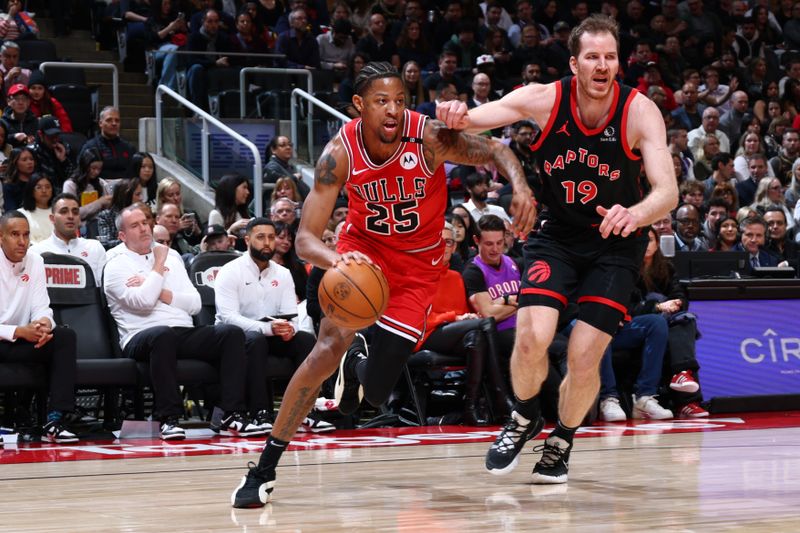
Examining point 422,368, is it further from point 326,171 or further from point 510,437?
point 326,171

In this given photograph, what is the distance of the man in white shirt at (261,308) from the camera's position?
8.20 meters

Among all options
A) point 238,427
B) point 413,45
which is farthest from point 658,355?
point 413,45

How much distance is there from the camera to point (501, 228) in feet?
29.6

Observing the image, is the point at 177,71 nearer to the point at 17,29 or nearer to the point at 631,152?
the point at 17,29

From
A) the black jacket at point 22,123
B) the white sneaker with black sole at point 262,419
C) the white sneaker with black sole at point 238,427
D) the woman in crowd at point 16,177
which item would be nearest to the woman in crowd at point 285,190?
the woman in crowd at point 16,177

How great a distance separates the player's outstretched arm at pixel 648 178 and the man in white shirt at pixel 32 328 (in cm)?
410

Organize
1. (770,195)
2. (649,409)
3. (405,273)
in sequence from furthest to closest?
(770,195), (649,409), (405,273)

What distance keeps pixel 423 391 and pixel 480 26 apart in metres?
8.73

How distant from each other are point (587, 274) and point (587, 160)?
515mm

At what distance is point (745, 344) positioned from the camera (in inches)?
372

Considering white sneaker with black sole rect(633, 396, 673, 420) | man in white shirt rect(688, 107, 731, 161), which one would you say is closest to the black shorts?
white sneaker with black sole rect(633, 396, 673, 420)

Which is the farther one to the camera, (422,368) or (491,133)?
(491,133)

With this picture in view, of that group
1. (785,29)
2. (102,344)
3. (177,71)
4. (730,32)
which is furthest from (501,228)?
(785,29)

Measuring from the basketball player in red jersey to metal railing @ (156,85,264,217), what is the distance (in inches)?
234
